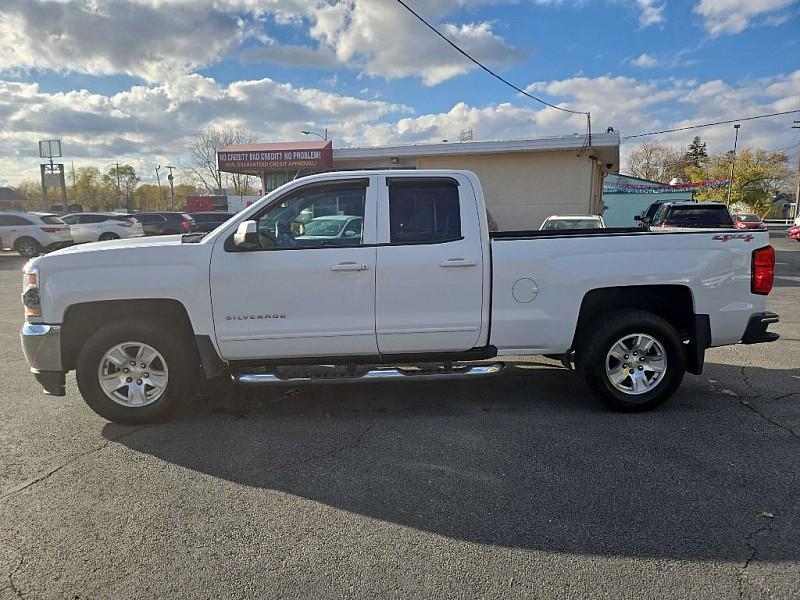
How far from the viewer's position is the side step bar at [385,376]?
4.10 meters

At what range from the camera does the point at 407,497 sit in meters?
3.15

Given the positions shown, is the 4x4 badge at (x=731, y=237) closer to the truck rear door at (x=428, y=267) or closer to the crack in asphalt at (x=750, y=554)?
the truck rear door at (x=428, y=267)

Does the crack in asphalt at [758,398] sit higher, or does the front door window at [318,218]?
the front door window at [318,218]

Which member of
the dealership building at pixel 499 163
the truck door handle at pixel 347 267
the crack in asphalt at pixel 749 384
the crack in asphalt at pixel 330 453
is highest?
the dealership building at pixel 499 163

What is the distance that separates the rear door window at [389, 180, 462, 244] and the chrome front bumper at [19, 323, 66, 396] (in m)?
2.84

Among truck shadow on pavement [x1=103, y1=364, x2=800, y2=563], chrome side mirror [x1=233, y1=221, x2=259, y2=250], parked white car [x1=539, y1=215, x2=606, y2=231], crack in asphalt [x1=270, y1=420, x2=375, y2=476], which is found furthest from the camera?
parked white car [x1=539, y1=215, x2=606, y2=231]

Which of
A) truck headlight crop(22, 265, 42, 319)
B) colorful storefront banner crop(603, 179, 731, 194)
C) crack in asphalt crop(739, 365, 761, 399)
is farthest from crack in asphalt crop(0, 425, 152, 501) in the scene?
colorful storefront banner crop(603, 179, 731, 194)

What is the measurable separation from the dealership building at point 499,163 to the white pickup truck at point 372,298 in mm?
12845

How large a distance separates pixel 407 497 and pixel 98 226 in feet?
74.5

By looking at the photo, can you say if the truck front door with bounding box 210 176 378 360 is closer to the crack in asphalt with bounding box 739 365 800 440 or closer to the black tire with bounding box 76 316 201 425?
the black tire with bounding box 76 316 201 425

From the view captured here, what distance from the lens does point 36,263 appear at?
13.4 ft

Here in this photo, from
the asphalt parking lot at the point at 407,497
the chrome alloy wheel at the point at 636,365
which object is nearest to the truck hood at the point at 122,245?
the asphalt parking lot at the point at 407,497

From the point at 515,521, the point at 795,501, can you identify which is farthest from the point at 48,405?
the point at 795,501

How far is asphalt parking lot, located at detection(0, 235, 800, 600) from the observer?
8.07 ft
